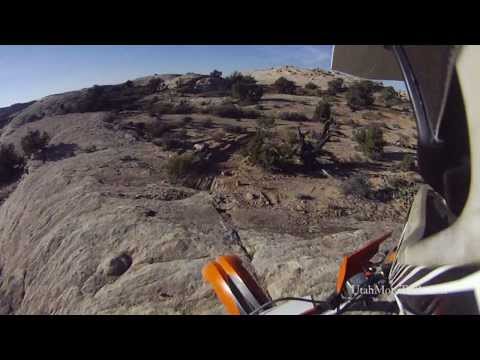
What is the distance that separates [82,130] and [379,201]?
10.5m

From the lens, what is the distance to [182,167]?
33.9 ft

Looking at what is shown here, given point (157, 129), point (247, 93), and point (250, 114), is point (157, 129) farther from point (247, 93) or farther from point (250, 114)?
point (247, 93)

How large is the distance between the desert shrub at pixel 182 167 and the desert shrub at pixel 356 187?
3824mm

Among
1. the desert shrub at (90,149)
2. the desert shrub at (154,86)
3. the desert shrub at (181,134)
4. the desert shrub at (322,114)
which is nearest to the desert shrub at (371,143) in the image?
the desert shrub at (322,114)

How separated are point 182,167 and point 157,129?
4.91 meters

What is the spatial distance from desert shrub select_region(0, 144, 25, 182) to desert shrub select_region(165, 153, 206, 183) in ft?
15.9

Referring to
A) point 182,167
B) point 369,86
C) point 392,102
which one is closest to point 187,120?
point 182,167

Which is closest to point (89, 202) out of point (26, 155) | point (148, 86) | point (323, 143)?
point (26, 155)

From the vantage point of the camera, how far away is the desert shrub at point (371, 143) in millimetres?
12273

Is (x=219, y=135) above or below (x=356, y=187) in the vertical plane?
above

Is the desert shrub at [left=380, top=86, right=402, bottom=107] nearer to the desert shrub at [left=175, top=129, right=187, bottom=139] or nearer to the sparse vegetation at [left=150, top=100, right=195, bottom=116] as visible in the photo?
the sparse vegetation at [left=150, top=100, right=195, bottom=116]

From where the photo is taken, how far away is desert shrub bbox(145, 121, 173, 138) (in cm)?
1457

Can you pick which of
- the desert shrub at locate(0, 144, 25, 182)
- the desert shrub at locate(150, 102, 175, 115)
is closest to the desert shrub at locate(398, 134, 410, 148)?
the desert shrub at locate(150, 102, 175, 115)

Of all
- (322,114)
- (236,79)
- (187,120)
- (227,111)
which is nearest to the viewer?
(187,120)
